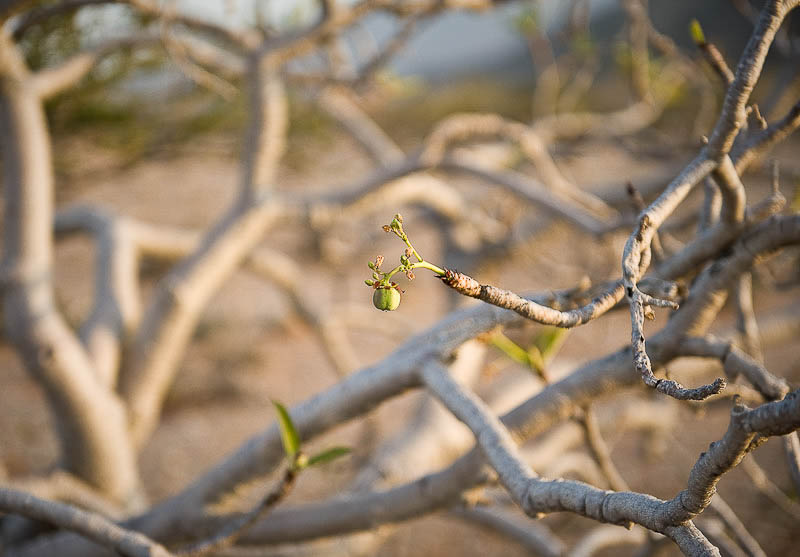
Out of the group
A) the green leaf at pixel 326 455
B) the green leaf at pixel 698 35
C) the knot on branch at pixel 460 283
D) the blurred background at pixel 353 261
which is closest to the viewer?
the knot on branch at pixel 460 283

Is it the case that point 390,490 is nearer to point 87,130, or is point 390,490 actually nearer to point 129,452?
point 129,452

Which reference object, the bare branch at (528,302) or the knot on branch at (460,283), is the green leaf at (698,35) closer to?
the bare branch at (528,302)

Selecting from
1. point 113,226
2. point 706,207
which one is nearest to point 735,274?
point 706,207

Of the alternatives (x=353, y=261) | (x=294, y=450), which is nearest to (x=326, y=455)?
(x=294, y=450)

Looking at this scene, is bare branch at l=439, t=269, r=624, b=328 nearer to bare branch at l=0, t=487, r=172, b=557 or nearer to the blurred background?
the blurred background

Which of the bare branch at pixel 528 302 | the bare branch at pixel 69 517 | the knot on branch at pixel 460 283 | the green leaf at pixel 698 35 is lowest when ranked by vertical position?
the bare branch at pixel 69 517

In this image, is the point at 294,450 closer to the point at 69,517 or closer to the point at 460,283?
the point at 69,517

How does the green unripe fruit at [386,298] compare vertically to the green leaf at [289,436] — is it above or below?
above

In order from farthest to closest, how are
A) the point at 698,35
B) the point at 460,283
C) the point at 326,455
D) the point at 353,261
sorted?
the point at 353,261 → the point at 326,455 → the point at 698,35 → the point at 460,283

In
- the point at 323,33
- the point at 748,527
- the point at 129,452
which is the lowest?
the point at 748,527

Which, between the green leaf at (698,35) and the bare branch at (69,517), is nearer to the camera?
the green leaf at (698,35)

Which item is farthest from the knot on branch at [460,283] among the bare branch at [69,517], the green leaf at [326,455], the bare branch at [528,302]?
the bare branch at [69,517]
